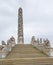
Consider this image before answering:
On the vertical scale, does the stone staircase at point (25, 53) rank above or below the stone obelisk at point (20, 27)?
below

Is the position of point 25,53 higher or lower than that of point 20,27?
lower

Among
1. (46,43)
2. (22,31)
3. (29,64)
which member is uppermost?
(22,31)

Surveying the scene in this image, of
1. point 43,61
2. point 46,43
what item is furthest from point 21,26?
point 43,61

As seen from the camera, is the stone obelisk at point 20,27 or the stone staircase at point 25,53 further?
the stone obelisk at point 20,27

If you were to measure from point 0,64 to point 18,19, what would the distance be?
34.2 m

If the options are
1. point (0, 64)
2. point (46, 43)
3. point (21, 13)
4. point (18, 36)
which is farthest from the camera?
point (21, 13)

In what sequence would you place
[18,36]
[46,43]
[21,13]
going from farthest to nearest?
[21,13] → [18,36] → [46,43]

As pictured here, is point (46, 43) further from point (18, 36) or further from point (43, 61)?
point (18, 36)

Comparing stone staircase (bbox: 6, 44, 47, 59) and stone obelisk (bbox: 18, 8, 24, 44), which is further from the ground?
stone obelisk (bbox: 18, 8, 24, 44)

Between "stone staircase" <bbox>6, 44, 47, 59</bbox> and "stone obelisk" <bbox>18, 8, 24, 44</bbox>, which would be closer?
"stone staircase" <bbox>6, 44, 47, 59</bbox>

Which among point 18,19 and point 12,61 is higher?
point 18,19

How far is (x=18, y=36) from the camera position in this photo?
4344cm

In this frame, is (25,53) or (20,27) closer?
(25,53)

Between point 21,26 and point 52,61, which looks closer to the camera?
point 52,61
